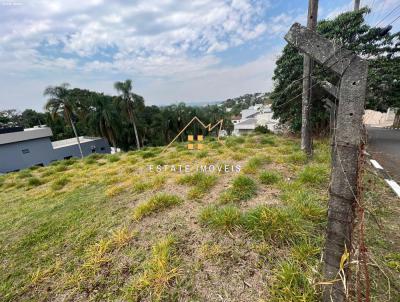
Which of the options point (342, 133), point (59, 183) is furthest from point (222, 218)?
point (59, 183)

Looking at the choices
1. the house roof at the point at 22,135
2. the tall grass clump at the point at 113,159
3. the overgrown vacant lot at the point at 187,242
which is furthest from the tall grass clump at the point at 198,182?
the house roof at the point at 22,135

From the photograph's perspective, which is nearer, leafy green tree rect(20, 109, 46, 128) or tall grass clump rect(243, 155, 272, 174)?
tall grass clump rect(243, 155, 272, 174)

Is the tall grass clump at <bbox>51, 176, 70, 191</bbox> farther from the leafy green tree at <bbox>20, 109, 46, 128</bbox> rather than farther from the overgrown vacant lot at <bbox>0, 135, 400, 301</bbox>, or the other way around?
the leafy green tree at <bbox>20, 109, 46, 128</bbox>

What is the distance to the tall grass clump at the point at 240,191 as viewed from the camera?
2967 millimetres

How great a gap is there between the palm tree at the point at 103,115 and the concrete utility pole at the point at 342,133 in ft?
74.4

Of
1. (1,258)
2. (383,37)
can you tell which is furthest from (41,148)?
(383,37)

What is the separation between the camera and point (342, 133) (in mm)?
1081

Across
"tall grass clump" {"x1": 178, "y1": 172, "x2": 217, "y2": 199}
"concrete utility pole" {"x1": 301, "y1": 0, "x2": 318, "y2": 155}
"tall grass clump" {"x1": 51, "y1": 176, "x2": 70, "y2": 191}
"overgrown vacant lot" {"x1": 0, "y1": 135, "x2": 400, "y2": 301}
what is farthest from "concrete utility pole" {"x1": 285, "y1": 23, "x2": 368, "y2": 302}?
"tall grass clump" {"x1": 51, "y1": 176, "x2": 70, "y2": 191}

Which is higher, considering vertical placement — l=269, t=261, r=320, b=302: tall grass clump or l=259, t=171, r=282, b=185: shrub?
l=259, t=171, r=282, b=185: shrub

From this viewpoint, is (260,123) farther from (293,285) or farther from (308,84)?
(293,285)

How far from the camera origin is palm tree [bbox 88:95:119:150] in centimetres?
2084

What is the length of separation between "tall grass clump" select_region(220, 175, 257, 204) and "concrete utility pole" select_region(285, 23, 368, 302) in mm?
1759

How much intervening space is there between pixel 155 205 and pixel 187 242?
96cm

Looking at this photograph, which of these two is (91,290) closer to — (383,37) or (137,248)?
(137,248)
